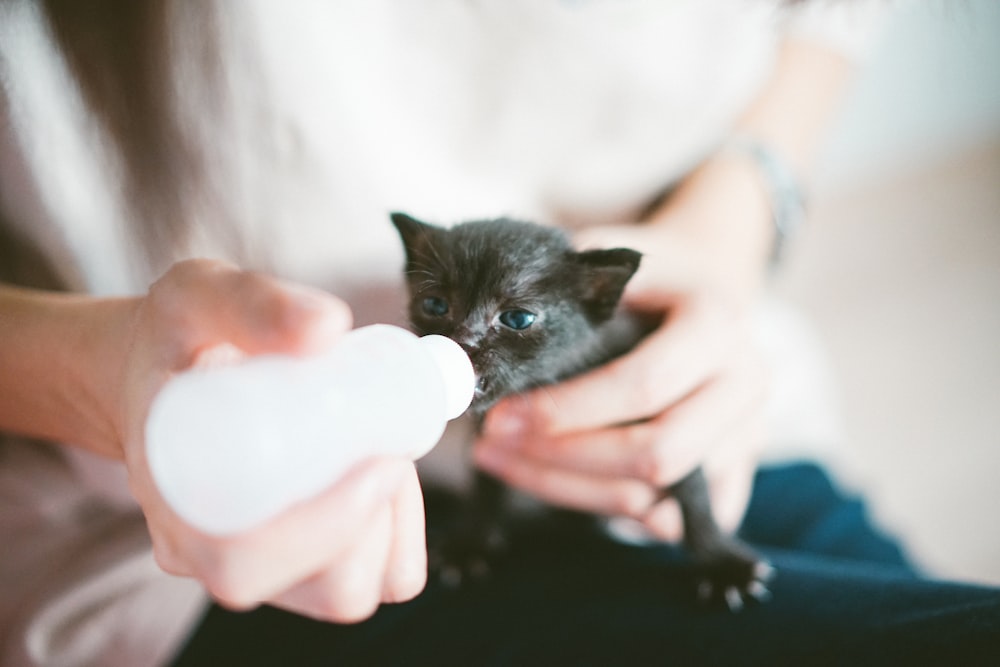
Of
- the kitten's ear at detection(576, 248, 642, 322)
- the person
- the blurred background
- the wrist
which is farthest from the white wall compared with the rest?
the kitten's ear at detection(576, 248, 642, 322)

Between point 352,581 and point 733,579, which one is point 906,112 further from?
point 352,581

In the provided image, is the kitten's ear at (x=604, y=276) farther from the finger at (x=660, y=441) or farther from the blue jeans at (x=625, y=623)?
the blue jeans at (x=625, y=623)

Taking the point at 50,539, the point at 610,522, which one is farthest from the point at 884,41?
the point at 50,539

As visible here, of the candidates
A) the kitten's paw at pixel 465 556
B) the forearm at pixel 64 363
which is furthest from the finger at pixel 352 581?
the kitten's paw at pixel 465 556

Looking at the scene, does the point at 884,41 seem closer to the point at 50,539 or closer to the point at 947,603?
the point at 947,603

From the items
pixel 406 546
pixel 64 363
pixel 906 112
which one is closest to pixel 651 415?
pixel 406 546
